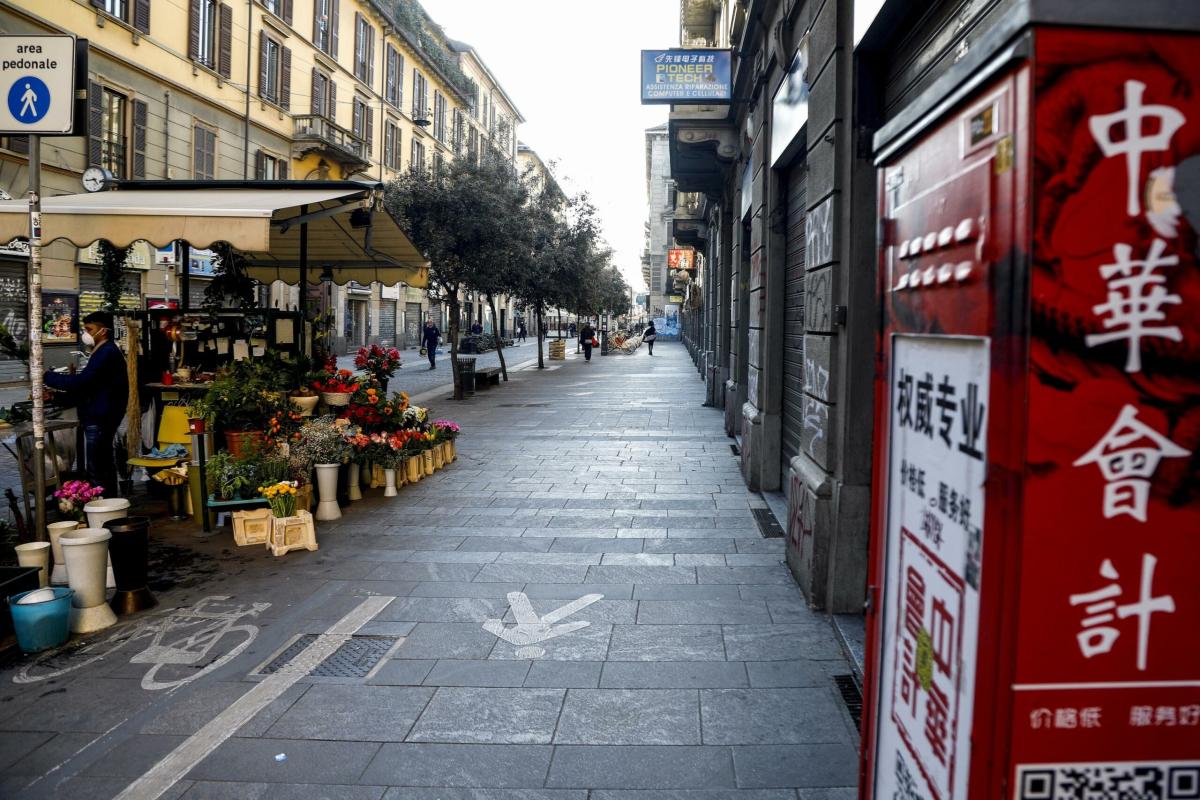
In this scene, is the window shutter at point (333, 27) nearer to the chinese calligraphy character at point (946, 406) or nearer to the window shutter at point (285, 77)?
the window shutter at point (285, 77)

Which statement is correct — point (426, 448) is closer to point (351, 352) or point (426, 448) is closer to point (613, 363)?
point (613, 363)

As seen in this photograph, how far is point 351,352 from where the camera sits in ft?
128

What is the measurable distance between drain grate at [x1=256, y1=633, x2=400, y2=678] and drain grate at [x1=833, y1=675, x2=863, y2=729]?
232 centimetres

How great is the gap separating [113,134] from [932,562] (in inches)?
963

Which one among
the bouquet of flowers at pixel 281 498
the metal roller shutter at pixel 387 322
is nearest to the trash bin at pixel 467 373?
the bouquet of flowers at pixel 281 498

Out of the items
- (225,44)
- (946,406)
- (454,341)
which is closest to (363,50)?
(225,44)

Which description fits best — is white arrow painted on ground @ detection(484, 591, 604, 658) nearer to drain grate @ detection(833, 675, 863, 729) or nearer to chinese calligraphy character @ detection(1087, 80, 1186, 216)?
drain grate @ detection(833, 675, 863, 729)

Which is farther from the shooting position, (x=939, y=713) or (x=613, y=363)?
(x=613, y=363)

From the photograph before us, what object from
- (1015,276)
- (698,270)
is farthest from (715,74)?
(698,270)

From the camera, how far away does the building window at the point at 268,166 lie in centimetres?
2875

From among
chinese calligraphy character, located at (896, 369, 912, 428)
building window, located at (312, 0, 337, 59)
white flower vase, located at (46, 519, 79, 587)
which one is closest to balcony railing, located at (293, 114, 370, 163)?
building window, located at (312, 0, 337, 59)

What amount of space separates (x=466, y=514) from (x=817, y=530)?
3.75m

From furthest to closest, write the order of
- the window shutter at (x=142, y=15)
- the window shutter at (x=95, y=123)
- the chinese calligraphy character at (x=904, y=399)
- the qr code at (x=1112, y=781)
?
the window shutter at (x=142, y=15) < the window shutter at (x=95, y=123) < the chinese calligraphy character at (x=904, y=399) < the qr code at (x=1112, y=781)

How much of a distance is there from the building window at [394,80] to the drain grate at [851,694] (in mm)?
39804
